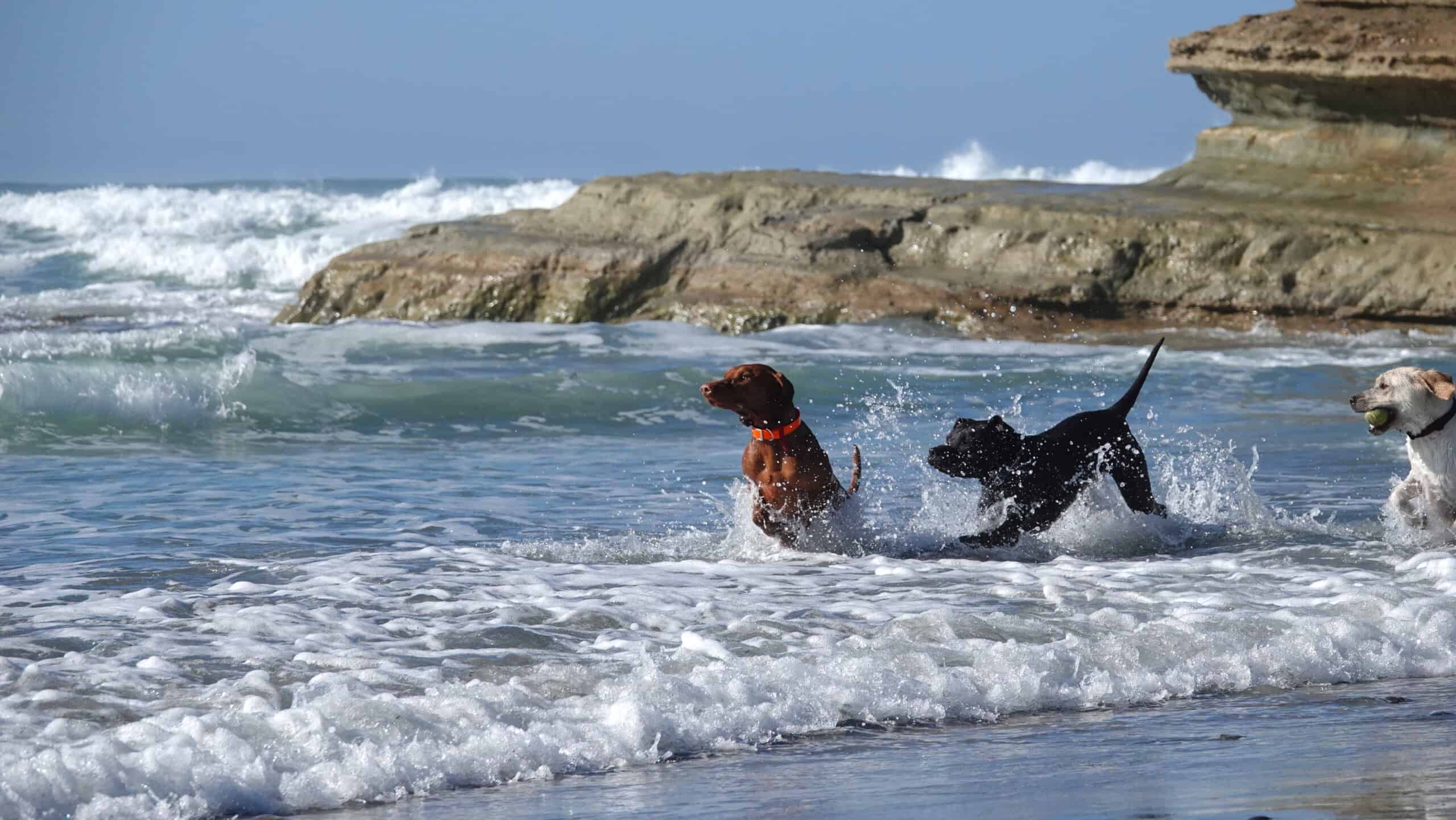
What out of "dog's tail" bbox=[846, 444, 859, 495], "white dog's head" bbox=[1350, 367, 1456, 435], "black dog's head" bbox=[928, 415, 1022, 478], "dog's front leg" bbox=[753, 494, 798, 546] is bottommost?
"dog's front leg" bbox=[753, 494, 798, 546]

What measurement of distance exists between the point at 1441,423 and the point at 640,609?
3387mm

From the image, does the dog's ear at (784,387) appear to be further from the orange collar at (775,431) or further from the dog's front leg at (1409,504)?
the dog's front leg at (1409,504)

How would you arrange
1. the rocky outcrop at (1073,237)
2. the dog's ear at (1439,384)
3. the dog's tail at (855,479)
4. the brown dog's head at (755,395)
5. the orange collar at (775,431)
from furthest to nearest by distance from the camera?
1. the rocky outcrop at (1073,237)
2. the dog's tail at (855,479)
3. the orange collar at (775,431)
4. the dog's ear at (1439,384)
5. the brown dog's head at (755,395)

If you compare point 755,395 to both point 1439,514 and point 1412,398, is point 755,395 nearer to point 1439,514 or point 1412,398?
point 1412,398

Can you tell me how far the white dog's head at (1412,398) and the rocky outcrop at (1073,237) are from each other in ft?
28.9

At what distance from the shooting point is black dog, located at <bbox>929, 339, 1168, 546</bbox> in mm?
7012

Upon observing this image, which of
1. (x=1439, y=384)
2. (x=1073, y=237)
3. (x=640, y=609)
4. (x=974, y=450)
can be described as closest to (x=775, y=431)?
(x=974, y=450)

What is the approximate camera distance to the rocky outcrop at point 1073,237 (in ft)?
50.9

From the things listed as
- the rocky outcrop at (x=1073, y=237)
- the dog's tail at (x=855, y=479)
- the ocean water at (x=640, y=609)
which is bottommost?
the ocean water at (x=640, y=609)

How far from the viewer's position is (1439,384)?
6.90 m

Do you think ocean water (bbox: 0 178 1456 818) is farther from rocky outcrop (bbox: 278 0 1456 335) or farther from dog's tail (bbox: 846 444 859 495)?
rocky outcrop (bbox: 278 0 1456 335)

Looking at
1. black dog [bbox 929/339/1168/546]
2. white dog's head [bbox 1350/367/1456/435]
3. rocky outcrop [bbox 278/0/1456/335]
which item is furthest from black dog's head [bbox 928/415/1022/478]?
rocky outcrop [bbox 278/0/1456/335]

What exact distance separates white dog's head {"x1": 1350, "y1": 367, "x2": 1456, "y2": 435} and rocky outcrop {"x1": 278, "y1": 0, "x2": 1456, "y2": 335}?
28.9ft

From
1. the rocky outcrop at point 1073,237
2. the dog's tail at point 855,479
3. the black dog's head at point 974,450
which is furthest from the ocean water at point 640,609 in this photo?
the rocky outcrop at point 1073,237
